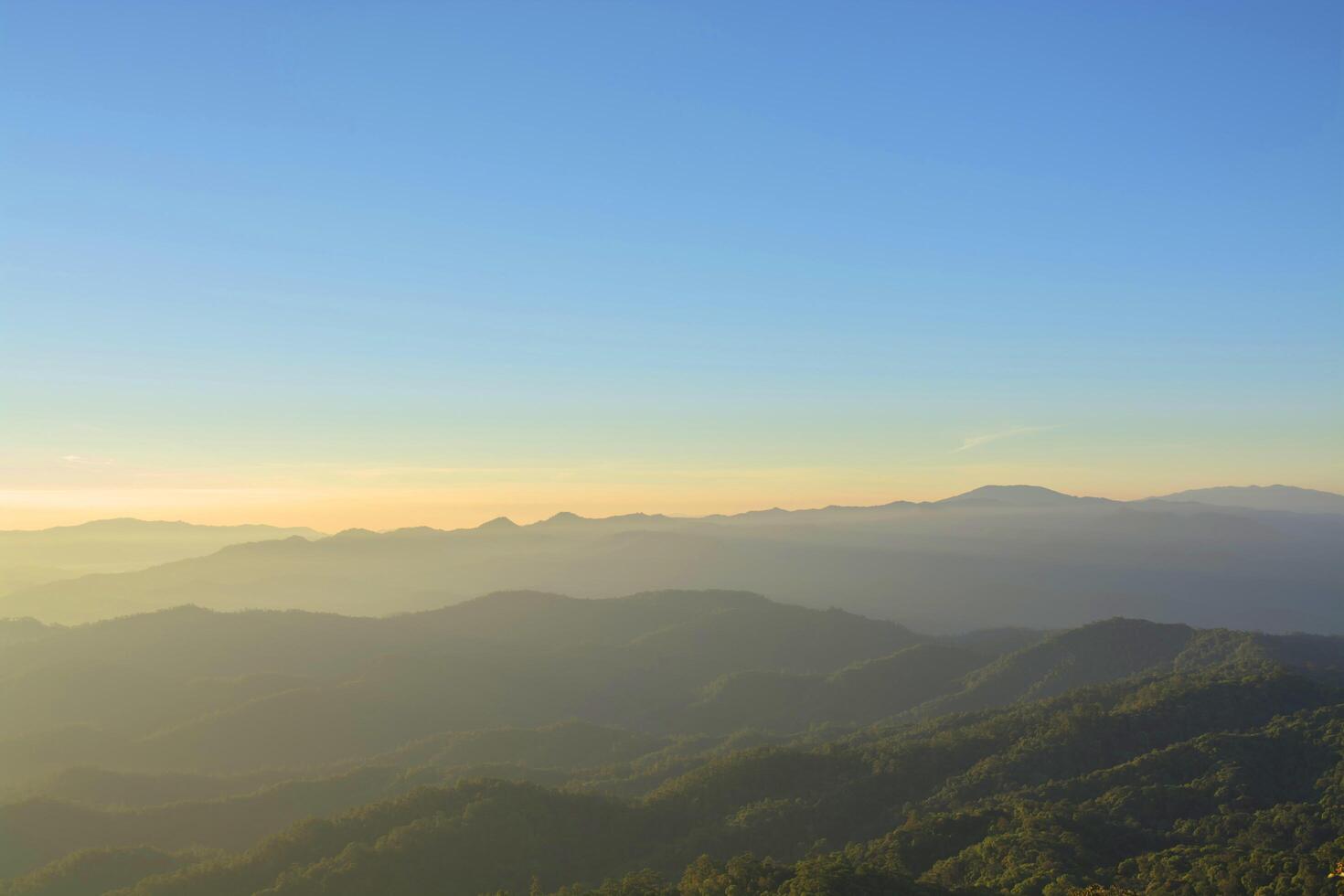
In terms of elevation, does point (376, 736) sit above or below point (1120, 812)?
below

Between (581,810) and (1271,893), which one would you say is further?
(581,810)

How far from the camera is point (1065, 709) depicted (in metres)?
105

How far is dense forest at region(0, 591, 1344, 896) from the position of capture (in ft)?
207

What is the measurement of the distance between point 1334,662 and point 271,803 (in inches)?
6190

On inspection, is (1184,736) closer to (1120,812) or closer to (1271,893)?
(1120,812)

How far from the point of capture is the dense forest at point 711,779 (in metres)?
63.1

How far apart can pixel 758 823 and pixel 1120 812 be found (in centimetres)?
2821

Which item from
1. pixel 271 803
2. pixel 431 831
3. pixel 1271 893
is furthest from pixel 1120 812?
pixel 271 803

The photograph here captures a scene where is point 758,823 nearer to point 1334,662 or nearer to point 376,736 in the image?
point 376,736

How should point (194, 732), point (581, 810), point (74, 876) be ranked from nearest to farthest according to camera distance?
point (74, 876) < point (581, 810) < point (194, 732)

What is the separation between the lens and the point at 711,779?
86.4 m

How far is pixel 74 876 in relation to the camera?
243 feet

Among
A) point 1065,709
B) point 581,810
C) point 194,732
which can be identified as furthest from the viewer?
point 194,732

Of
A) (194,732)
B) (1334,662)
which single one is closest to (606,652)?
(194,732)
